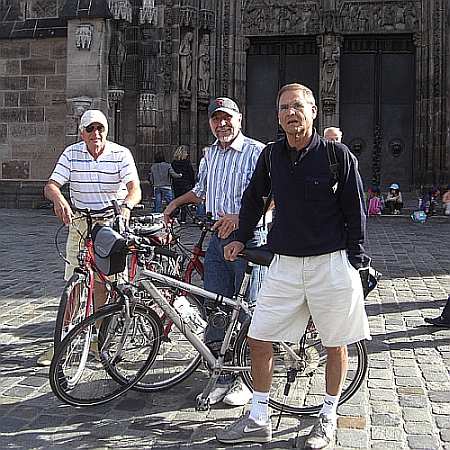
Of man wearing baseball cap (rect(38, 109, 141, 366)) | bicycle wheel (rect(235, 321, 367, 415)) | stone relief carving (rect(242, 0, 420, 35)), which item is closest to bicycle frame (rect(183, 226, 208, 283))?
man wearing baseball cap (rect(38, 109, 141, 366))

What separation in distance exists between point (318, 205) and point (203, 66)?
580 inches

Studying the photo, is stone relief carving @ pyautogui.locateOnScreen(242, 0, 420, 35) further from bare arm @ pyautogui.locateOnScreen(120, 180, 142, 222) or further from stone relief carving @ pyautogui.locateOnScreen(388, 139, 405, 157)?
bare arm @ pyautogui.locateOnScreen(120, 180, 142, 222)

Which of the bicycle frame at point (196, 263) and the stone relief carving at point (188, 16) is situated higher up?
the stone relief carving at point (188, 16)

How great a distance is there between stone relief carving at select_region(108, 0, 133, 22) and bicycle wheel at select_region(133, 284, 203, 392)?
40.2 feet

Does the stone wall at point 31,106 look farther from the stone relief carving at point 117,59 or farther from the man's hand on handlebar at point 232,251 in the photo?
the man's hand on handlebar at point 232,251

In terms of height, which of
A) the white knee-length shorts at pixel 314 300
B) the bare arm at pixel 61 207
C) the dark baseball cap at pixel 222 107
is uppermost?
the dark baseball cap at pixel 222 107

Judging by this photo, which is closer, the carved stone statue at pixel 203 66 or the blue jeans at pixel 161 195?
the blue jeans at pixel 161 195

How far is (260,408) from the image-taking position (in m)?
3.85

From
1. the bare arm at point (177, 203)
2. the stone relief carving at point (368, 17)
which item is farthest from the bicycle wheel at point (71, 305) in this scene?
the stone relief carving at point (368, 17)

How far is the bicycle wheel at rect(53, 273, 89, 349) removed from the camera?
447 cm

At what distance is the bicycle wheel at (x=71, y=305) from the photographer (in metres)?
4.47

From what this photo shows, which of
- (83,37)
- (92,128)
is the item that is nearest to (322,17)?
(83,37)

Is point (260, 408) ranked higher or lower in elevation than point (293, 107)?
lower

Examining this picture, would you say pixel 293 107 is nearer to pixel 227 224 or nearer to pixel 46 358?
pixel 227 224
